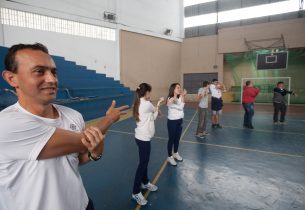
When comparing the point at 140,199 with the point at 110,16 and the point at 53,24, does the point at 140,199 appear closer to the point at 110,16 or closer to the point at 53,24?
the point at 53,24

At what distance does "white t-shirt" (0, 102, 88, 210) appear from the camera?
929 millimetres

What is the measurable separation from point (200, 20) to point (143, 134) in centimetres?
1708

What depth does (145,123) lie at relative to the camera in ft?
10.4

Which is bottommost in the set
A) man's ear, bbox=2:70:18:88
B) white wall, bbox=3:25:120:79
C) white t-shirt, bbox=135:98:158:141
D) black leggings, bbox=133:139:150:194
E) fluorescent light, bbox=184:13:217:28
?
black leggings, bbox=133:139:150:194

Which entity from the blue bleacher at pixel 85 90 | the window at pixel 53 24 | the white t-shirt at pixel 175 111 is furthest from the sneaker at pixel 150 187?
the window at pixel 53 24

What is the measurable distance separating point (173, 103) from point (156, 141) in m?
2.05

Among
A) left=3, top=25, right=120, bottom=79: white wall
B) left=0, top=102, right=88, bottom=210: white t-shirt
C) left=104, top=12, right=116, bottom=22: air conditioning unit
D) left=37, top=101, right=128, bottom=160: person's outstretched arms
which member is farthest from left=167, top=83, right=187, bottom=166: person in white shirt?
left=104, top=12, right=116, bottom=22: air conditioning unit

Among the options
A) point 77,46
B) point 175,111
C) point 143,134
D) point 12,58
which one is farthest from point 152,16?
point 12,58

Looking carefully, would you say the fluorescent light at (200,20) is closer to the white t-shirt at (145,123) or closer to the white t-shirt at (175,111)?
the white t-shirt at (175,111)

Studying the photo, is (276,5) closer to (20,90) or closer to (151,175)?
(151,175)

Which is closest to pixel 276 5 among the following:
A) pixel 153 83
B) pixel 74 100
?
pixel 153 83

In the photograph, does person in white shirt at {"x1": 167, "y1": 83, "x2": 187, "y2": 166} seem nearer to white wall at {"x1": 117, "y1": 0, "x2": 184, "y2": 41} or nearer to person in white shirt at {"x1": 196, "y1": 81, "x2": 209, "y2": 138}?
person in white shirt at {"x1": 196, "y1": 81, "x2": 209, "y2": 138}

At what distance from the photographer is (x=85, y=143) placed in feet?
3.28

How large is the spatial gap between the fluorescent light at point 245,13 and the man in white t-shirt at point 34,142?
59.8 feet
